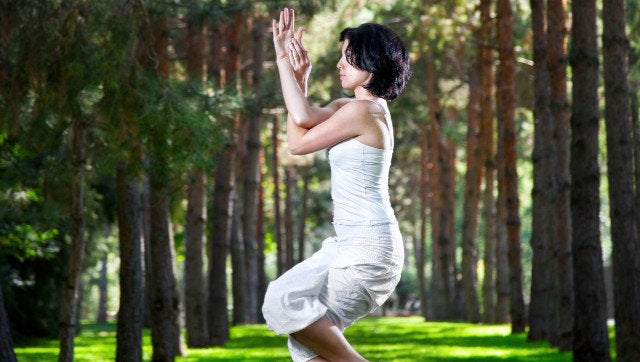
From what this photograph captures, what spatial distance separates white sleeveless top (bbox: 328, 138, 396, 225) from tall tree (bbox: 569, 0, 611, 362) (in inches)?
374

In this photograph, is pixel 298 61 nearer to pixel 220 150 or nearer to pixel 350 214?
pixel 350 214

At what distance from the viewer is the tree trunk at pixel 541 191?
2159 centimetres

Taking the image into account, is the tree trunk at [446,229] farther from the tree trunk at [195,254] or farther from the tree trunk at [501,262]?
the tree trunk at [195,254]

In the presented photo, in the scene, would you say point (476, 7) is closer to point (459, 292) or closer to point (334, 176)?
point (459, 292)

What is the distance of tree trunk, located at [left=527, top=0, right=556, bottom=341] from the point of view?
21594 millimetres

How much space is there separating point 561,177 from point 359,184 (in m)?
16.7

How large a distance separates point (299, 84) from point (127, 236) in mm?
10393

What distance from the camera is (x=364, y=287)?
469 centimetres

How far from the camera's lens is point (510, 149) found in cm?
2625

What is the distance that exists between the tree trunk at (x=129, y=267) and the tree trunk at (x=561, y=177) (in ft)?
24.1

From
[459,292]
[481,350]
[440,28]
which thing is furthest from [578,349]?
[459,292]

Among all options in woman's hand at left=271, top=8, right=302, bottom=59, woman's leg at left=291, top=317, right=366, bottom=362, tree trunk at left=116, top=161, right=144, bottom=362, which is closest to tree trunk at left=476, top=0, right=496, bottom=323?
tree trunk at left=116, top=161, right=144, bottom=362

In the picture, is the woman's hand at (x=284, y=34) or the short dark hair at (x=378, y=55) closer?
the short dark hair at (x=378, y=55)

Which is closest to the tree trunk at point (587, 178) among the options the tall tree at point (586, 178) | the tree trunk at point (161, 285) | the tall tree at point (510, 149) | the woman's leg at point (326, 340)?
the tall tree at point (586, 178)
